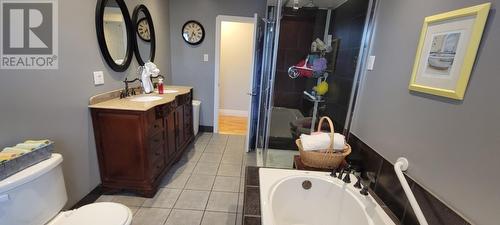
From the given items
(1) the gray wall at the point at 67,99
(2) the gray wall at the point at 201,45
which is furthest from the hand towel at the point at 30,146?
(2) the gray wall at the point at 201,45

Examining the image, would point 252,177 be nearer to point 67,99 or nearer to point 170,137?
point 170,137

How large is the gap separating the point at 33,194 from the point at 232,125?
11.1ft

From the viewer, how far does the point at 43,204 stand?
1224 mm

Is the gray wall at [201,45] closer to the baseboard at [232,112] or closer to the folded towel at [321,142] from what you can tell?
the baseboard at [232,112]

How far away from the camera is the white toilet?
107 cm

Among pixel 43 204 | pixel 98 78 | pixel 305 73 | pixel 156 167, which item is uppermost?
pixel 305 73

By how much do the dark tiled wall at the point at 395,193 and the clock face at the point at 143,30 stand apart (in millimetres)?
2700

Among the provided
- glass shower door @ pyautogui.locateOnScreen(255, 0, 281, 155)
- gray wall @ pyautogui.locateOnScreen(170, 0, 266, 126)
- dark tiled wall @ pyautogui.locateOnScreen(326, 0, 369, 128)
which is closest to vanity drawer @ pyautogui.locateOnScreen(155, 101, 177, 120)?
glass shower door @ pyautogui.locateOnScreen(255, 0, 281, 155)

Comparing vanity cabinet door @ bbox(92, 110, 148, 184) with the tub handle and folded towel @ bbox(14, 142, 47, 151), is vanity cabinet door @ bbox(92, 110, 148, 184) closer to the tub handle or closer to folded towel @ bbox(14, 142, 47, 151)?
folded towel @ bbox(14, 142, 47, 151)

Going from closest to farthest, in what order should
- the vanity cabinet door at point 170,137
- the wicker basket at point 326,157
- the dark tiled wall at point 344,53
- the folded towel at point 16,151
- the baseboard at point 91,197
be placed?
the folded towel at point 16,151 → the wicker basket at point 326,157 → the baseboard at point 91,197 → the dark tiled wall at point 344,53 → the vanity cabinet door at point 170,137

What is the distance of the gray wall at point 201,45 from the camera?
3395 mm

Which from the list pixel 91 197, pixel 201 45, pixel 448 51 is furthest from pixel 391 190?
pixel 201 45

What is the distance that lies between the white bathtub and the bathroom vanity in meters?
1.06

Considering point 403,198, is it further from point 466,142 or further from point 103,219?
point 103,219
